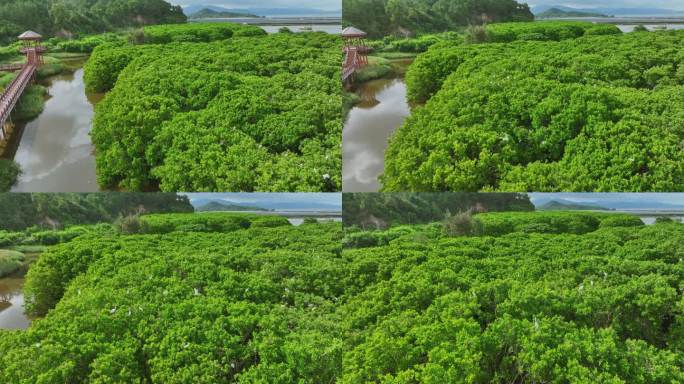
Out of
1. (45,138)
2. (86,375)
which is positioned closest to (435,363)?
(86,375)

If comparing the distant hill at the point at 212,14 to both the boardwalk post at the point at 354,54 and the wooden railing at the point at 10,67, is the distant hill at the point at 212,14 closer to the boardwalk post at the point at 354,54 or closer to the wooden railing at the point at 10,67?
the boardwalk post at the point at 354,54

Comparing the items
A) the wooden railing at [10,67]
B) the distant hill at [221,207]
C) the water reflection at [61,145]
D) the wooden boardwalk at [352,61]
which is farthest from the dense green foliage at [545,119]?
the wooden railing at [10,67]

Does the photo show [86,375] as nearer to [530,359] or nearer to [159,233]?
[159,233]

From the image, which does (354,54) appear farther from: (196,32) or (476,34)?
(196,32)

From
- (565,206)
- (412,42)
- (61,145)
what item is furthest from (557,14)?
(61,145)

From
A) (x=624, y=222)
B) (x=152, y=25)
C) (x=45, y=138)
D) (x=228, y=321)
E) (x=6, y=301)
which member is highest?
(x=152, y=25)

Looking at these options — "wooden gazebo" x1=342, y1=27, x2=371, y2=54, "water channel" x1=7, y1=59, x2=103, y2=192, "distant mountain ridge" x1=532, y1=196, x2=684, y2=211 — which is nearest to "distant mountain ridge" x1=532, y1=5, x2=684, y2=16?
"wooden gazebo" x1=342, y1=27, x2=371, y2=54

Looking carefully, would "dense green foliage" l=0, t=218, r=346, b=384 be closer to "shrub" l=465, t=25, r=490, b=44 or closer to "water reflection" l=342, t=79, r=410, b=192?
"water reflection" l=342, t=79, r=410, b=192
